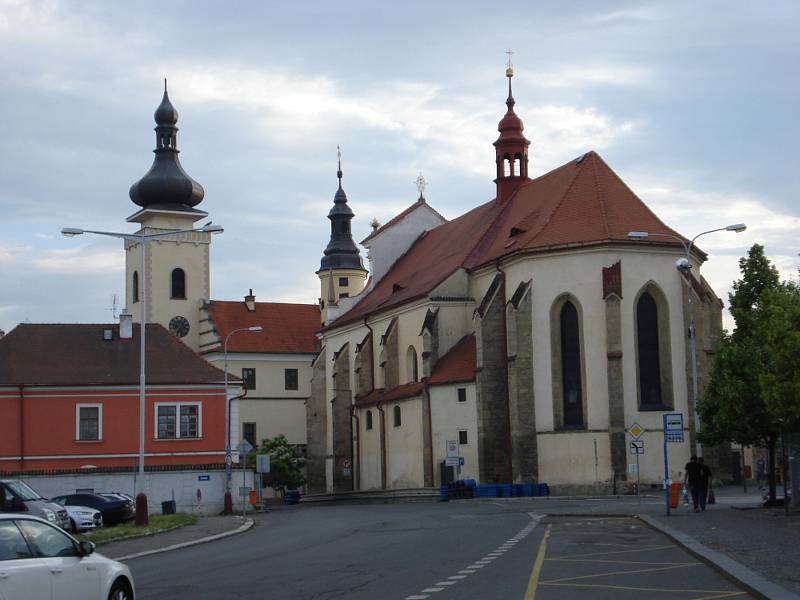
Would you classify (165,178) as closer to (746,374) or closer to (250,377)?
(250,377)

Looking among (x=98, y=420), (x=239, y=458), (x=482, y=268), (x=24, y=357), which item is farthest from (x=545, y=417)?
(x=24, y=357)

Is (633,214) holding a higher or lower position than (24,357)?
higher

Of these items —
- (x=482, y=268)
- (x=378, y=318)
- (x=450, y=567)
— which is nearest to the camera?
(x=450, y=567)

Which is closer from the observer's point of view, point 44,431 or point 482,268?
point 44,431

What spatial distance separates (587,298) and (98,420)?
840 inches

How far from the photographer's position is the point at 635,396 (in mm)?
52312

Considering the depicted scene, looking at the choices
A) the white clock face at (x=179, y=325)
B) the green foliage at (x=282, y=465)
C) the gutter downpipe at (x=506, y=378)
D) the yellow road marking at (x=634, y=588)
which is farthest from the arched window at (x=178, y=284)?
the yellow road marking at (x=634, y=588)

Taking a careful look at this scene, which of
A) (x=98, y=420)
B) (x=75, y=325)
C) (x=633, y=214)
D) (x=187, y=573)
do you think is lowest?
(x=187, y=573)

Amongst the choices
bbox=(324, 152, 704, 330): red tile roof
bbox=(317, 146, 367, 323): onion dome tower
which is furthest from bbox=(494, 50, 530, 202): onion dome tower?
bbox=(317, 146, 367, 323): onion dome tower

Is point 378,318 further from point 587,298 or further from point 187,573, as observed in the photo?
point 187,573

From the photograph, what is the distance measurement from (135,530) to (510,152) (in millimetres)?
40959

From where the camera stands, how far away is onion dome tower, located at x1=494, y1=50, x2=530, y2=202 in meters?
66.0

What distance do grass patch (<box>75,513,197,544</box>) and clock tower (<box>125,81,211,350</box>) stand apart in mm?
49010

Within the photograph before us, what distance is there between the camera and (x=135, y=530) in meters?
30.3
